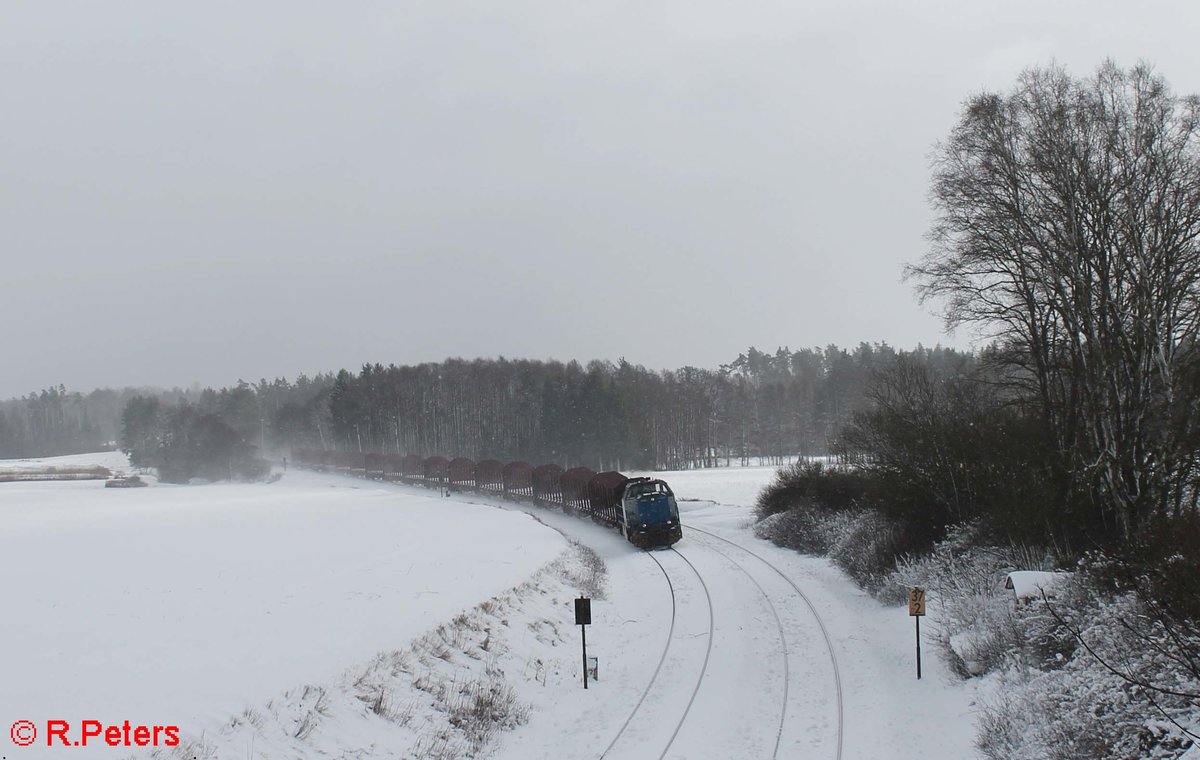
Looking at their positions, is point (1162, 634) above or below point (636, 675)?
above

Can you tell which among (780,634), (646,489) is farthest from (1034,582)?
(646,489)

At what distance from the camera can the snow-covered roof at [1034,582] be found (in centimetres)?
1223

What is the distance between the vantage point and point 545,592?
65.0ft

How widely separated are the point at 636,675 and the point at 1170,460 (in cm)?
1143

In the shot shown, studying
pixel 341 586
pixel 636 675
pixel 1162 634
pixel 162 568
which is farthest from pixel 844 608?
pixel 162 568

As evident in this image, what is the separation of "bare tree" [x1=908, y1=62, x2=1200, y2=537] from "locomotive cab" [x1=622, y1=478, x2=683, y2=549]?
52.2 feet

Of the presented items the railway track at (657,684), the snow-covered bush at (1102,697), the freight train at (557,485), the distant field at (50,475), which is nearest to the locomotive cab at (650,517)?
the freight train at (557,485)

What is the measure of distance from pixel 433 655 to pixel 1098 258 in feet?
54.8

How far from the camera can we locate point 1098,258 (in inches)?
633

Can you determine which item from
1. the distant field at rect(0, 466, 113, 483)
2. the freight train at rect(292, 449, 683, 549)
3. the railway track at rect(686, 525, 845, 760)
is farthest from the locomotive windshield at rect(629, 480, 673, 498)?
the distant field at rect(0, 466, 113, 483)

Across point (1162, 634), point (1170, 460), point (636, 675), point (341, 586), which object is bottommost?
point (636, 675)

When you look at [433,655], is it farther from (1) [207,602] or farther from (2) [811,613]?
(2) [811,613]

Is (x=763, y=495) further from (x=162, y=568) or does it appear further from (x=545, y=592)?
(x=162, y=568)

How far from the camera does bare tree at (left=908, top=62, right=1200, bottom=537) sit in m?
15.1
